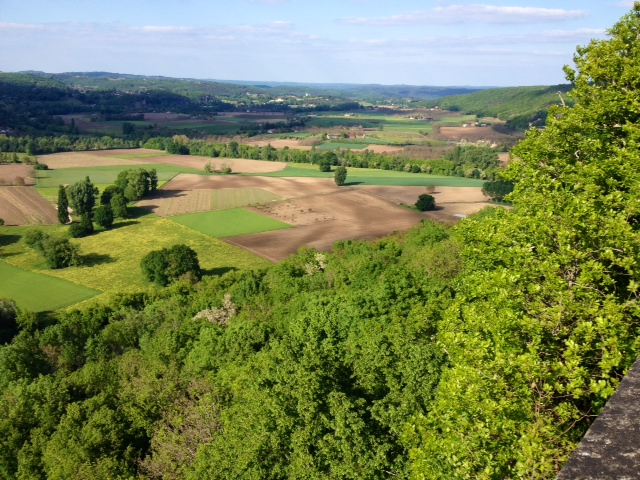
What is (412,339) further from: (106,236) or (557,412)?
(106,236)

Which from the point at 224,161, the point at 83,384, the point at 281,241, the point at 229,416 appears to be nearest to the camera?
the point at 229,416

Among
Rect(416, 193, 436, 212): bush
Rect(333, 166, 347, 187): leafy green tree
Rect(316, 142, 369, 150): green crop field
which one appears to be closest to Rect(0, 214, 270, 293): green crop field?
Rect(416, 193, 436, 212): bush

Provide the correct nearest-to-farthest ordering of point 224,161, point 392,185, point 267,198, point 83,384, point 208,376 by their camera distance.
Answer: point 208,376, point 83,384, point 267,198, point 392,185, point 224,161

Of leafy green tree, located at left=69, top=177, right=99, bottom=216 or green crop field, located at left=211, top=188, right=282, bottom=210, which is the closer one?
leafy green tree, located at left=69, top=177, right=99, bottom=216

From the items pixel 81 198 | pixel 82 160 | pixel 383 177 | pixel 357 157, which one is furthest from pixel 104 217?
pixel 357 157

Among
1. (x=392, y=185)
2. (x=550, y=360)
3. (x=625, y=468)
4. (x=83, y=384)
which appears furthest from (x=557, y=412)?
(x=392, y=185)

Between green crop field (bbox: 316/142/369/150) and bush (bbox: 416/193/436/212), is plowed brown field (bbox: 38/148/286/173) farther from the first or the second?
bush (bbox: 416/193/436/212)
